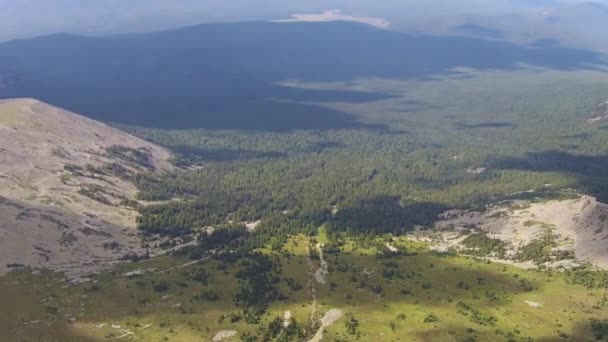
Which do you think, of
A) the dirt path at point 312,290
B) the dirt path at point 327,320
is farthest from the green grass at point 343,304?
the dirt path at point 327,320

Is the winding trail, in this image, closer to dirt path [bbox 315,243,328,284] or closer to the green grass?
dirt path [bbox 315,243,328,284]

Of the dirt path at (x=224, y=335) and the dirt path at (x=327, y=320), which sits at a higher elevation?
the dirt path at (x=224, y=335)

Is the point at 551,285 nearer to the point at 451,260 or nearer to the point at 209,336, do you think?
the point at 451,260

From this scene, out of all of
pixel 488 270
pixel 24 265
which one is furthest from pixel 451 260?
pixel 24 265

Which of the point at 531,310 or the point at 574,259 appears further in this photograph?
the point at 574,259

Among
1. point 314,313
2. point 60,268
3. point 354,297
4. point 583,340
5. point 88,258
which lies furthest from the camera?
point 88,258

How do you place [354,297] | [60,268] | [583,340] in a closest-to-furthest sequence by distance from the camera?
[583,340] < [354,297] < [60,268]

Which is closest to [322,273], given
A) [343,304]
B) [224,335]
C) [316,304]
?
[316,304]

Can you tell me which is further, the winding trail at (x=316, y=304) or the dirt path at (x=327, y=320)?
the winding trail at (x=316, y=304)

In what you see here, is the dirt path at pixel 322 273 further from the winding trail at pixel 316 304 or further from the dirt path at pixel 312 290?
the dirt path at pixel 312 290
